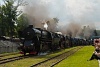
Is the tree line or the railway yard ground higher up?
the tree line

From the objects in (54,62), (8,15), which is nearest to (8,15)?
(8,15)

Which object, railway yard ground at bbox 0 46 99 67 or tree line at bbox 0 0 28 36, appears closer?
railway yard ground at bbox 0 46 99 67

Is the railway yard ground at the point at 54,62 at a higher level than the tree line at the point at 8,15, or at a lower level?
lower

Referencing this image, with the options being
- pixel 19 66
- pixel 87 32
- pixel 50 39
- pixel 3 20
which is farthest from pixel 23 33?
pixel 87 32

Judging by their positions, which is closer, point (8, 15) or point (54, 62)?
point (54, 62)

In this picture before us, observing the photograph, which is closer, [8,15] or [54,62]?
[54,62]

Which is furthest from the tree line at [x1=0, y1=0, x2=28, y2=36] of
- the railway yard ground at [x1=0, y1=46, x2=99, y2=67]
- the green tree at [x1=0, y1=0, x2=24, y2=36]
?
the railway yard ground at [x1=0, y1=46, x2=99, y2=67]

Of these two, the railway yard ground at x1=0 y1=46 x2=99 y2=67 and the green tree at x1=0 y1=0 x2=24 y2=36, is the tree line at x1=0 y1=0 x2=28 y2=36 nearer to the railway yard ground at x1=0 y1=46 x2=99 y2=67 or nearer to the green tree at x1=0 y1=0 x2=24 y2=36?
the green tree at x1=0 y1=0 x2=24 y2=36

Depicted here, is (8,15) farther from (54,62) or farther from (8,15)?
(54,62)

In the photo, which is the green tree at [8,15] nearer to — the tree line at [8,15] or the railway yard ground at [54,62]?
the tree line at [8,15]

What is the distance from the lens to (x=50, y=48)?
40.9 metres

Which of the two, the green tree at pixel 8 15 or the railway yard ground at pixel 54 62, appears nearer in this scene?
the railway yard ground at pixel 54 62

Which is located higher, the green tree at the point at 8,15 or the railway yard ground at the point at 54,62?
the green tree at the point at 8,15

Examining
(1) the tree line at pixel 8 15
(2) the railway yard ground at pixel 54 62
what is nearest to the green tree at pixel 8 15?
(1) the tree line at pixel 8 15
